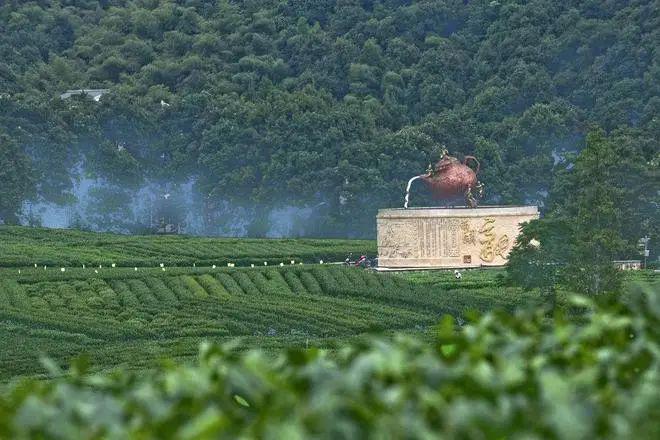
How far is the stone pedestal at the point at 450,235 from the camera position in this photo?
185 feet

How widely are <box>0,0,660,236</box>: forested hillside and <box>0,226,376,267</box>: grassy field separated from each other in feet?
23.7

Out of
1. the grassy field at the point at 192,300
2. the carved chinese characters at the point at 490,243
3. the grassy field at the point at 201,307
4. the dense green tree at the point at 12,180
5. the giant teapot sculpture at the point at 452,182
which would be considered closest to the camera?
the grassy field at the point at 201,307

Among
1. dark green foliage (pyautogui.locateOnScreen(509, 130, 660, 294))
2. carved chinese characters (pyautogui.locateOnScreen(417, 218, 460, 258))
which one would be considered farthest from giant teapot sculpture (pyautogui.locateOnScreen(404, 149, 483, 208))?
dark green foliage (pyautogui.locateOnScreen(509, 130, 660, 294))

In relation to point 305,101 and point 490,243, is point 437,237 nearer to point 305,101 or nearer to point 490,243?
point 490,243

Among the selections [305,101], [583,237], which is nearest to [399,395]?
[583,237]

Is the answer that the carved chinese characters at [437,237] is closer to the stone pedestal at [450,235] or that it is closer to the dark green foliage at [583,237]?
the stone pedestal at [450,235]

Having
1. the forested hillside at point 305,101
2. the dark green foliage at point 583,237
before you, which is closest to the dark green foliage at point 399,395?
the dark green foliage at point 583,237

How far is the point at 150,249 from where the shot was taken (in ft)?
197

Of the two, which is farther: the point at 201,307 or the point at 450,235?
the point at 450,235

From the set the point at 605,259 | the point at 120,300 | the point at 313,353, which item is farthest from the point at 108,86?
the point at 313,353

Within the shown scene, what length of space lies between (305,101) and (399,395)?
7189 centimetres

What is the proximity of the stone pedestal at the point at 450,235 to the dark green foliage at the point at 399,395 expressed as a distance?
48.0 meters

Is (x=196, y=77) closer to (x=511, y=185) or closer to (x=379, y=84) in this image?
(x=379, y=84)

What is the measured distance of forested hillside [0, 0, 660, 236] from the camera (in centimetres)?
7331
